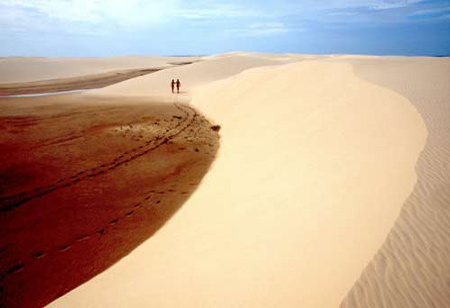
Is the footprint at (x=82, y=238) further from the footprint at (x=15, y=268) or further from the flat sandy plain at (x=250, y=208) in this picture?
the footprint at (x=15, y=268)

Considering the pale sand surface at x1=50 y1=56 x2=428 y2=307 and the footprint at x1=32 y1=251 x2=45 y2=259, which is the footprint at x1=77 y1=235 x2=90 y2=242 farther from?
the pale sand surface at x1=50 y1=56 x2=428 y2=307

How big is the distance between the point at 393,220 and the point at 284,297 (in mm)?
1623

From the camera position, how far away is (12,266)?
461cm

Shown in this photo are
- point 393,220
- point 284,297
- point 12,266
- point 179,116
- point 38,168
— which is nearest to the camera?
point 284,297

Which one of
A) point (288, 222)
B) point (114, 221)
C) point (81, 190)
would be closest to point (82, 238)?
point (114, 221)

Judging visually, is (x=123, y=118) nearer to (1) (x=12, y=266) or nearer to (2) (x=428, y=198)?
(1) (x=12, y=266)

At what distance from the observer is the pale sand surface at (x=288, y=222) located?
3291mm

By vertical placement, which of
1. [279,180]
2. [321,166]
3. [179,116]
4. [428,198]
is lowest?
[179,116]

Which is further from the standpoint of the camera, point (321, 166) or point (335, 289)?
point (321, 166)

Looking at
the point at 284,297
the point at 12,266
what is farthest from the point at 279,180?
the point at 12,266

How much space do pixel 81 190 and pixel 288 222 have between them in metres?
5.01

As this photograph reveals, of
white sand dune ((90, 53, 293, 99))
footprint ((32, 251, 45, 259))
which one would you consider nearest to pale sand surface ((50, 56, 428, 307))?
footprint ((32, 251, 45, 259))

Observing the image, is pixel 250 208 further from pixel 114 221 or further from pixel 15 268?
pixel 15 268

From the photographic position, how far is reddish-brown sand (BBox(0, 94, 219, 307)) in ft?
15.3
